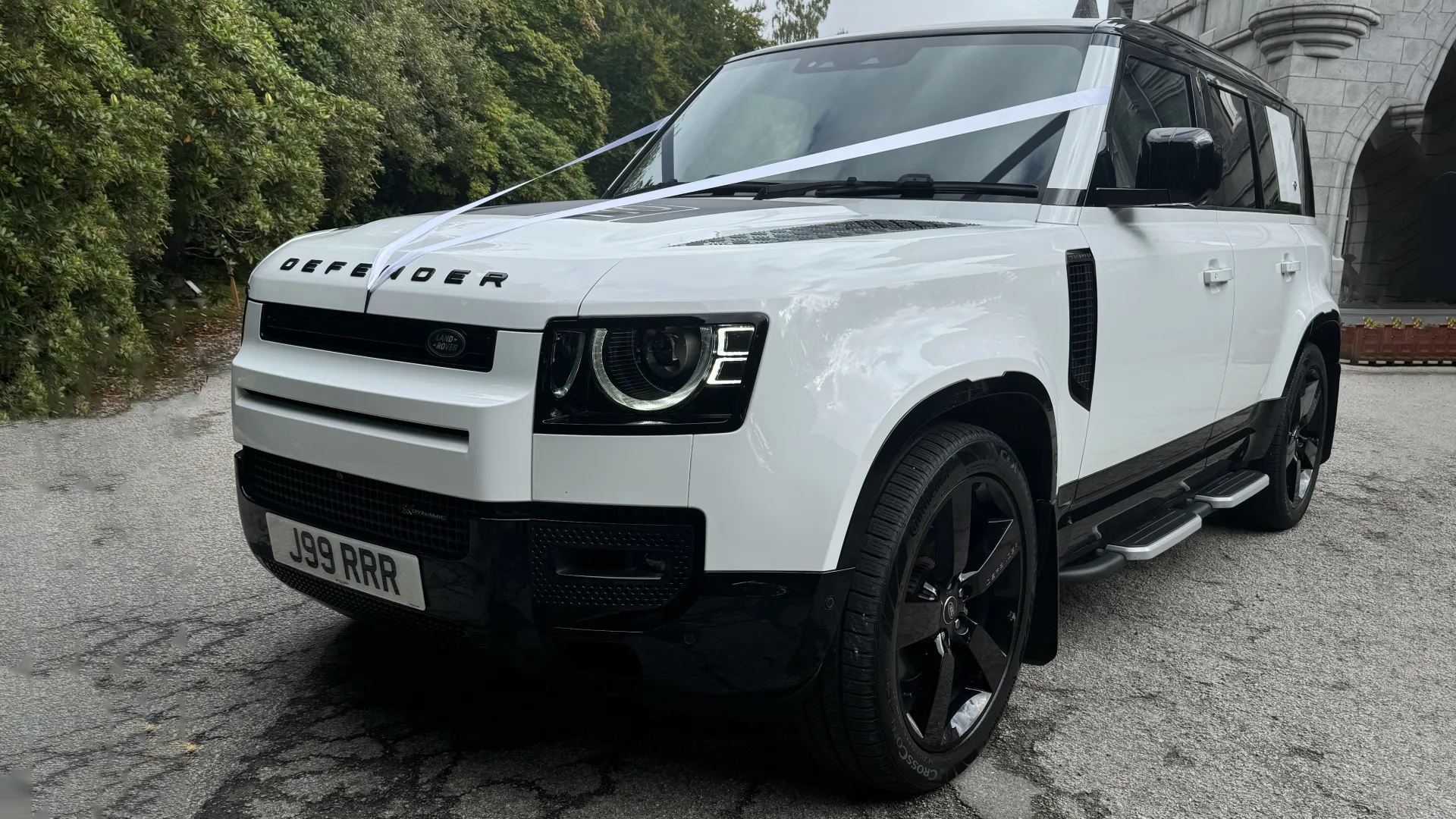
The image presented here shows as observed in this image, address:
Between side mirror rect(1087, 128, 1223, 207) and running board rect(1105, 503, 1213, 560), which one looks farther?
running board rect(1105, 503, 1213, 560)

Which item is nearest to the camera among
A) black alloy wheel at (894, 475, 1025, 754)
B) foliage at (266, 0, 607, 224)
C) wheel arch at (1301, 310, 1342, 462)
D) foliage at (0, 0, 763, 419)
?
black alloy wheel at (894, 475, 1025, 754)

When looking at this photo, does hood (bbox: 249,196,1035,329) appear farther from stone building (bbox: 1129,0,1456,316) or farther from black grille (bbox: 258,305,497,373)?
stone building (bbox: 1129,0,1456,316)

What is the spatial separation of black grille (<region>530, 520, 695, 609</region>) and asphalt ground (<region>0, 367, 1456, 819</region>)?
0.62 meters

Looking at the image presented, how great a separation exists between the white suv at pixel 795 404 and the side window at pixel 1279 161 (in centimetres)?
131

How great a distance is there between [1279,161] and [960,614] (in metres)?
3.30

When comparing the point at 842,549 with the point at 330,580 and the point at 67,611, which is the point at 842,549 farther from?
the point at 67,611

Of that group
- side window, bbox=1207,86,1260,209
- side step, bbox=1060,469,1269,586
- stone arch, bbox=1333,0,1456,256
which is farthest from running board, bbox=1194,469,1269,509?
stone arch, bbox=1333,0,1456,256

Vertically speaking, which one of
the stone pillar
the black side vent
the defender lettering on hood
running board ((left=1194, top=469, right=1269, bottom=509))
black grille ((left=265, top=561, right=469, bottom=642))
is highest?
the stone pillar

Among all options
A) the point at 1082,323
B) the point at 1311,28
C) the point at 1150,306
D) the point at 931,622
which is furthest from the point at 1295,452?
the point at 1311,28

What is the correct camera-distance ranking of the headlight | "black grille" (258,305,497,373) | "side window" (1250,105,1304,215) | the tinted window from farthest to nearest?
the tinted window → "side window" (1250,105,1304,215) → "black grille" (258,305,497,373) → the headlight

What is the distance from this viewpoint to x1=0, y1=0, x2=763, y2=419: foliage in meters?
7.76

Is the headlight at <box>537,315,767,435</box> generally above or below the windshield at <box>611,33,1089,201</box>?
below

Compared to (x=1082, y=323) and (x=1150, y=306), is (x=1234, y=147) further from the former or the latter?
(x=1082, y=323)

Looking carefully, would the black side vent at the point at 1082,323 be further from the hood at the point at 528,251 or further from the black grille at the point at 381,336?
the black grille at the point at 381,336
